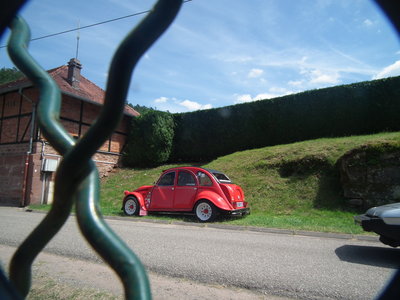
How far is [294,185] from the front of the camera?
1255 centimetres

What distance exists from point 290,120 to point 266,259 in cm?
1348

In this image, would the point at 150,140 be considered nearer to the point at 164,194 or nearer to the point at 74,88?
the point at 74,88

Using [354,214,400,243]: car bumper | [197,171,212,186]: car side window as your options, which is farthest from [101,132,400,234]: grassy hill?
[354,214,400,243]: car bumper

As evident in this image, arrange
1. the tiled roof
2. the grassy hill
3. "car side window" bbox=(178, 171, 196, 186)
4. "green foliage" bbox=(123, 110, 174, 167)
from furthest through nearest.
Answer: "green foliage" bbox=(123, 110, 174, 167), the tiled roof, "car side window" bbox=(178, 171, 196, 186), the grassy hill

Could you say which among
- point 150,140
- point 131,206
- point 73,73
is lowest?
point 131,206

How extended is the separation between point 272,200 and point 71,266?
8.52 metres

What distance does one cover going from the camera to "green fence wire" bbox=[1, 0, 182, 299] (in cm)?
42

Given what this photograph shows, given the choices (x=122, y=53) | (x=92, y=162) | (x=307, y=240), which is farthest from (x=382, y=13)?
(x=307, y=240)

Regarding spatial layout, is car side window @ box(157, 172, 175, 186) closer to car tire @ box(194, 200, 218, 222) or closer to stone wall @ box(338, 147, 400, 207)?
car tire @ box(194, 200, 218, 222)

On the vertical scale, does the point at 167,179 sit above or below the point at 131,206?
above

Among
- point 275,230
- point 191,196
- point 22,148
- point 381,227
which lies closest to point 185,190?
point 191,196

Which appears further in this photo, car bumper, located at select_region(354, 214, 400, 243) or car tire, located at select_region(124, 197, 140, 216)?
Answer: car tire, located at select_region(124, 197, 140, 216)

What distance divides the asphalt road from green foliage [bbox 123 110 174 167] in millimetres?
12821

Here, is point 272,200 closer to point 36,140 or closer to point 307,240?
point 307,240
